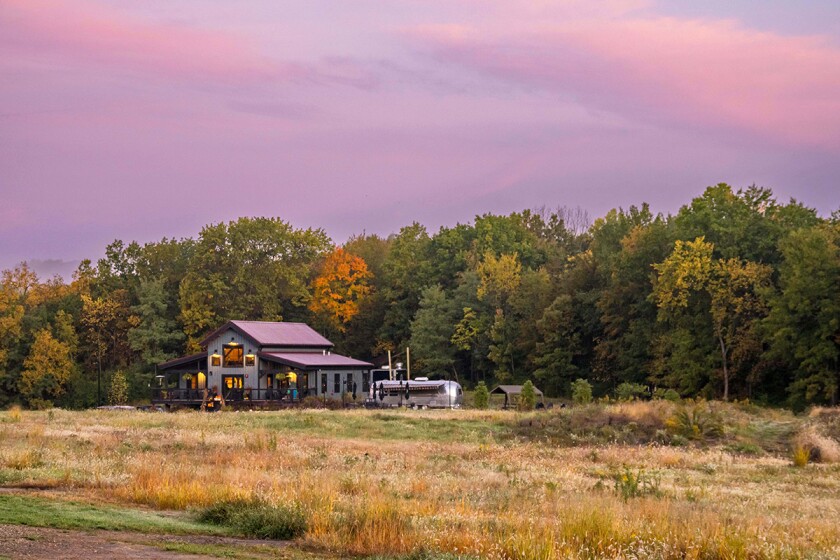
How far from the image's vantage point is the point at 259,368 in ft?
264

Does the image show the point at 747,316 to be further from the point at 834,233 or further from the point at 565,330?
the point at 565,330

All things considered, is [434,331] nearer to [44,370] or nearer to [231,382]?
[231,382]

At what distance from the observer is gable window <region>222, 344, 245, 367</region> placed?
267 feet

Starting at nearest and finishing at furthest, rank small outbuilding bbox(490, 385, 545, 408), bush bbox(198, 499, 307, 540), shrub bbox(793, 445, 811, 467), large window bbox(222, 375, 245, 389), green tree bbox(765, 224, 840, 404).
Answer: bush bbox(198, 499, 307, 540)
shrub bbox(793, 445, 811, 467)
green tree bbox(765, 224, 840, 404)
small outbuilding bbox(490, 385, 545, 408)
large window bbox(222, 375, 245, 389)

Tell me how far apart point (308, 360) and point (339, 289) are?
26.2 m

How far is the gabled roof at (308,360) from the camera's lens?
7734cm

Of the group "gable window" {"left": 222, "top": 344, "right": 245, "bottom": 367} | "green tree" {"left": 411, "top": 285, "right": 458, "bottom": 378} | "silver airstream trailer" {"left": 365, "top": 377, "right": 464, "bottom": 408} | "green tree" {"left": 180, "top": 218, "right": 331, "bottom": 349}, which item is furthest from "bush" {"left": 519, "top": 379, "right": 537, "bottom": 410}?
"green tree" {"left": 180, "top": 218, "right": 331, "bottom": 349}

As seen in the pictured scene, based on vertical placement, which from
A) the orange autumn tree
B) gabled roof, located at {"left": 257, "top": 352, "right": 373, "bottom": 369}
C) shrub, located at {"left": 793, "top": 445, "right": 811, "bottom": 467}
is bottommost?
shrub, located at {"left": 793, "top": 445, "right": 811, "bottom": 467}

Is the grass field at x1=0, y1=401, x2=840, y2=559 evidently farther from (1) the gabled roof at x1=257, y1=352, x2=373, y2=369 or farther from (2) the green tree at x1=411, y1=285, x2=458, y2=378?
(2) the green tree at x1=411, y1=285, x2=458, y2=378

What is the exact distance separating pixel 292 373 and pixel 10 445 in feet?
166

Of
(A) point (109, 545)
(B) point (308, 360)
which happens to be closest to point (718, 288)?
(B) point (308, 360)

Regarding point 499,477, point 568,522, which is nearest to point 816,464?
point 499,477

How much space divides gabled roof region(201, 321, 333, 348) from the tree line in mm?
13396

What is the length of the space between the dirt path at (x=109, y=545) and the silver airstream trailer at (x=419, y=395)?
181 ft
